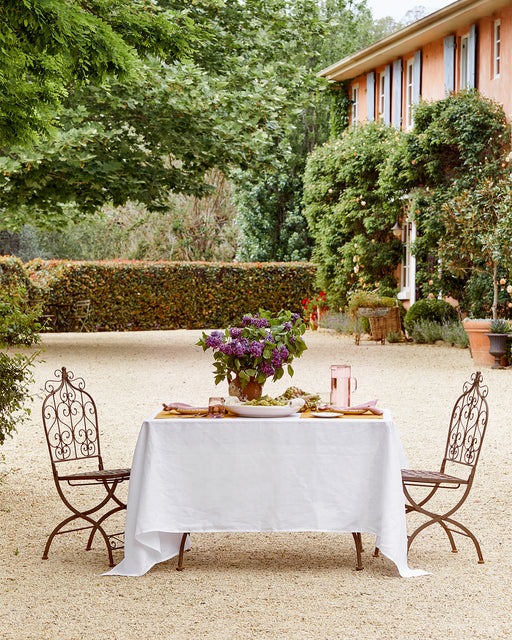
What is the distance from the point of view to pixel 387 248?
67.6 feet

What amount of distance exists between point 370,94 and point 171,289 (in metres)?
7.08

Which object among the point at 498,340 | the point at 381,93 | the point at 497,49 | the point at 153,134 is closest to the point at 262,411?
the point at 498,340

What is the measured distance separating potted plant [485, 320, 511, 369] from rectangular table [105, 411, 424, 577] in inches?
385

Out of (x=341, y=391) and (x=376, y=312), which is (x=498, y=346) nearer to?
(x=376, y=312)

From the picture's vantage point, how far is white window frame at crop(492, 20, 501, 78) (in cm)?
1758

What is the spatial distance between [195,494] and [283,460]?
464mm

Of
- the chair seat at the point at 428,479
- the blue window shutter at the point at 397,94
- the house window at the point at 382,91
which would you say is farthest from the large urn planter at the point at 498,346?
the house window at the point at 382,91

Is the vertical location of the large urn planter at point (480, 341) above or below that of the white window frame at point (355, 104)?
below

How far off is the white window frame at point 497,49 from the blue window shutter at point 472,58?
58cm

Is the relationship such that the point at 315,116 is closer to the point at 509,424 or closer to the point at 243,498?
the point at 509,424

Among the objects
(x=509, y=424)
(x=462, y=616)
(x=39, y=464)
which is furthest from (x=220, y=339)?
(x=509, y=424)

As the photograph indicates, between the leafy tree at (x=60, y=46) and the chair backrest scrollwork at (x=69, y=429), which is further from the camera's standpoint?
the chair backrest scrollwork at (x=69, y=429)

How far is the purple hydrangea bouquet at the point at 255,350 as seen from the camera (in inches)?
184

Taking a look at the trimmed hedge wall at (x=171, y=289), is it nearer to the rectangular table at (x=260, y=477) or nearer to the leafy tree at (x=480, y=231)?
the leafy tree at (x=480, y=231)
